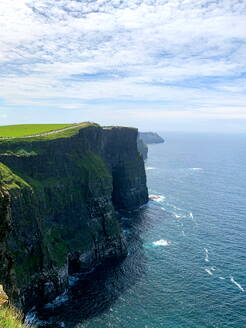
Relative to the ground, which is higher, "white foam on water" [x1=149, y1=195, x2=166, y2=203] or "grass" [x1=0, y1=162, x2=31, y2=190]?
"grass" [x1=0, y1=162, x2=31, y2=190]

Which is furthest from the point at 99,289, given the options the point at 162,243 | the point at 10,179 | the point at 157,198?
the point at 157,198

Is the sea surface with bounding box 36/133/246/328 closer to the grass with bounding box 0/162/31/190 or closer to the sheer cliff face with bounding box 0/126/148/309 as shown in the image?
the sheer cliff face with bounding box 0/126/148/309

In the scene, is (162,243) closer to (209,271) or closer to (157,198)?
(209,271)

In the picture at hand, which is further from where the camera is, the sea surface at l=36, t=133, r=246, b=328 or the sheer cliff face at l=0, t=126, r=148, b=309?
the sheer cliff face at l=0, t=126, r=148, b=309

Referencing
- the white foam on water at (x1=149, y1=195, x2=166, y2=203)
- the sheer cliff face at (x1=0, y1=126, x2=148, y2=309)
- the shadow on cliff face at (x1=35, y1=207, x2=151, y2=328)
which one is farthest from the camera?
the white foam on water at (x1=149, y1=195, x2=166, y2=203)

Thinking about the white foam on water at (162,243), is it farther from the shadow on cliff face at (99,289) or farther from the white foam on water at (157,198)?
the white foam on water at (157,198)

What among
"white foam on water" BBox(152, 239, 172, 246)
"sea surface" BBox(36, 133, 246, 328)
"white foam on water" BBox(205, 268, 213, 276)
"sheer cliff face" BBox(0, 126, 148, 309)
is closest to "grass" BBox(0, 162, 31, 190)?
"sheer cliff face" BBox(0, 126, 148, 309)

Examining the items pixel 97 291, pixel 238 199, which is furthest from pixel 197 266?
pixel 238 199

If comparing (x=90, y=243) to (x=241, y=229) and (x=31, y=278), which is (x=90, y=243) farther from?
(x=241, y=229)
